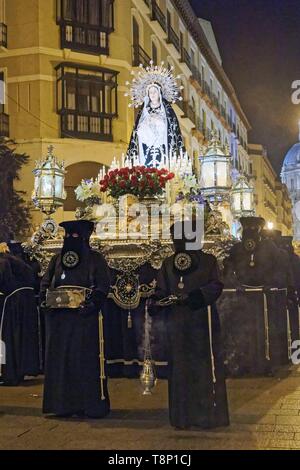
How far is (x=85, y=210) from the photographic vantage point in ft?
33.9

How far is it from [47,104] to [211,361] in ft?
59.5

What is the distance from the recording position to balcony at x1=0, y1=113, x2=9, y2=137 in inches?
896

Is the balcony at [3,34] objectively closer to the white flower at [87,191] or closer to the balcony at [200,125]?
the balcony at [200,125]

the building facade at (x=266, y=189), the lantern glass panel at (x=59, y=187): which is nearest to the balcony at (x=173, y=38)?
the lantern glass panel at (x=59, y=187)

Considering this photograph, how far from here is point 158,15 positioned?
27.9 metres

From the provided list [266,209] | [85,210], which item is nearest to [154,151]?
[85,210]

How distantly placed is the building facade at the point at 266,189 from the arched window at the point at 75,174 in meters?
27.4

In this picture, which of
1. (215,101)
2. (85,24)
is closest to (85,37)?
(85,24)

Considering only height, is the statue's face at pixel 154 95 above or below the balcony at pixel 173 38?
below

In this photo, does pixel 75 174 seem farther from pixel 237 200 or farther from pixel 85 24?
pixel 237 200

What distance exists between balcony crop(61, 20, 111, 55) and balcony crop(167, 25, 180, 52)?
6497 millimetres

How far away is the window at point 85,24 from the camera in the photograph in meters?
22.9

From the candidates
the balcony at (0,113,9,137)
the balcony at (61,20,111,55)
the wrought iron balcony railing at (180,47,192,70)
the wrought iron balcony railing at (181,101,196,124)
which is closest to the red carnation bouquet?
the balcony at (0,113,9,137)

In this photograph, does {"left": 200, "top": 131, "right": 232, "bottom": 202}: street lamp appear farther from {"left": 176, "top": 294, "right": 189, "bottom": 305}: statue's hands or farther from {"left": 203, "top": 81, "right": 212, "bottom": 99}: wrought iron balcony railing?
{"left": 203, "top": 81, "right": 212, "bottom": 99}: wrought iron balcony railing
